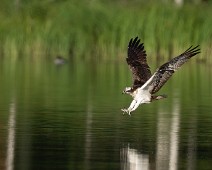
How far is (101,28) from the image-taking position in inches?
1644

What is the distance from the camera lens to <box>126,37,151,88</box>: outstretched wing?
1744cm

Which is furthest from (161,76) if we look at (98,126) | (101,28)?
(101,28)

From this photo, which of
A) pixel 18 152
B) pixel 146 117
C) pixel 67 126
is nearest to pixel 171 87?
pixel 146 117

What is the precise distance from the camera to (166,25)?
3944cm

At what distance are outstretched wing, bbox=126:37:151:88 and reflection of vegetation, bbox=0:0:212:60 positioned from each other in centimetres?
1917

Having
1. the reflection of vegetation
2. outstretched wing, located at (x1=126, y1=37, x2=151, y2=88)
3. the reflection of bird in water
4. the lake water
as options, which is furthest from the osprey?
the reflection of bird in water

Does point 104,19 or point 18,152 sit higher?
point 104,19

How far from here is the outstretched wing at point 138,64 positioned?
1744cm

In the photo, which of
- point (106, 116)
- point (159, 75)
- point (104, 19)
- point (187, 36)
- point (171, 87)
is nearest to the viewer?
point (159, 75)

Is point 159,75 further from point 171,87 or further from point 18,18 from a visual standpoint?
point 18,18

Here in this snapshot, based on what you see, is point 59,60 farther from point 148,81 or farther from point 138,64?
point 148,81

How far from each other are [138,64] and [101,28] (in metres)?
23.8

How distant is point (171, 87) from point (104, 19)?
1294 cm

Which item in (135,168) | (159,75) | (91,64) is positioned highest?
(91,64)
